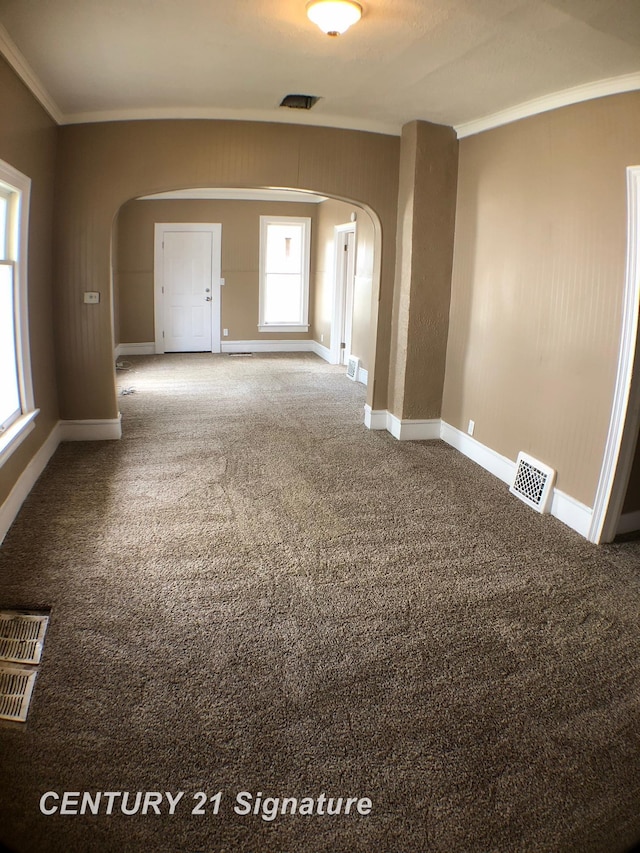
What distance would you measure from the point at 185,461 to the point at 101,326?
4.33 feet

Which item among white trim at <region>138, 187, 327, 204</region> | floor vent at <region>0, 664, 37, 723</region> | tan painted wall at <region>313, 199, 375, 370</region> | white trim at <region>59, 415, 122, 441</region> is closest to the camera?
floor vent at <region>0, 664, 37, 723</region>

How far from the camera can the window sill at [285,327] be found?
1017 cm

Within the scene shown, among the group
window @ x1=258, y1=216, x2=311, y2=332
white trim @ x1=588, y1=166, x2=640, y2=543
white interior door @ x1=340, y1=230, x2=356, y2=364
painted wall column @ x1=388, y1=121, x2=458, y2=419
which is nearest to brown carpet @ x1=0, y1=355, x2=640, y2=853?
white trim @ x1=588, y1=166, x2=640, y2=543

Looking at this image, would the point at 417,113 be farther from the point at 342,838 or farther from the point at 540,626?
the point at 342,838

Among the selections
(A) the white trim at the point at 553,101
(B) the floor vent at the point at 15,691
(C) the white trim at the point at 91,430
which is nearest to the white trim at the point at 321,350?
(C) the white trim at the point at 91,430

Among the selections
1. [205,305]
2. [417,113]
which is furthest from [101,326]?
[205,305]

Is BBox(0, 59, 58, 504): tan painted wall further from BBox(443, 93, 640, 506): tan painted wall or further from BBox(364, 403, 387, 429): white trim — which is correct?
BBox(443, 93, 640, 506): tan painted wall

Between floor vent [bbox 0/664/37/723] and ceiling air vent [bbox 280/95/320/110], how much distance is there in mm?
3775

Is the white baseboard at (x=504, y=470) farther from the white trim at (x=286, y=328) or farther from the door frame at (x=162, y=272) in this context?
the door frame at (x=162, y=272)

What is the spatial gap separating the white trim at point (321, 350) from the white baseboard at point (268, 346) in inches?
1.7

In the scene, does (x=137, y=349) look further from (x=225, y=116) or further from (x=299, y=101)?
(x=299, y=101)

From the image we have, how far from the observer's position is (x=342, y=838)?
173 centimetres

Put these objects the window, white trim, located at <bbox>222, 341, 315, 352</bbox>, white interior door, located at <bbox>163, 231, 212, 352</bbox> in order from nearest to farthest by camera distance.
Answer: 1. white interior door, located at <bbox>163, 231, 212, 352</bbox>
2. the window
3. white trim, located at <bbox>222, 341, 315, 352</bbox>

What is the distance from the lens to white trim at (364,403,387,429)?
575 centimetres
